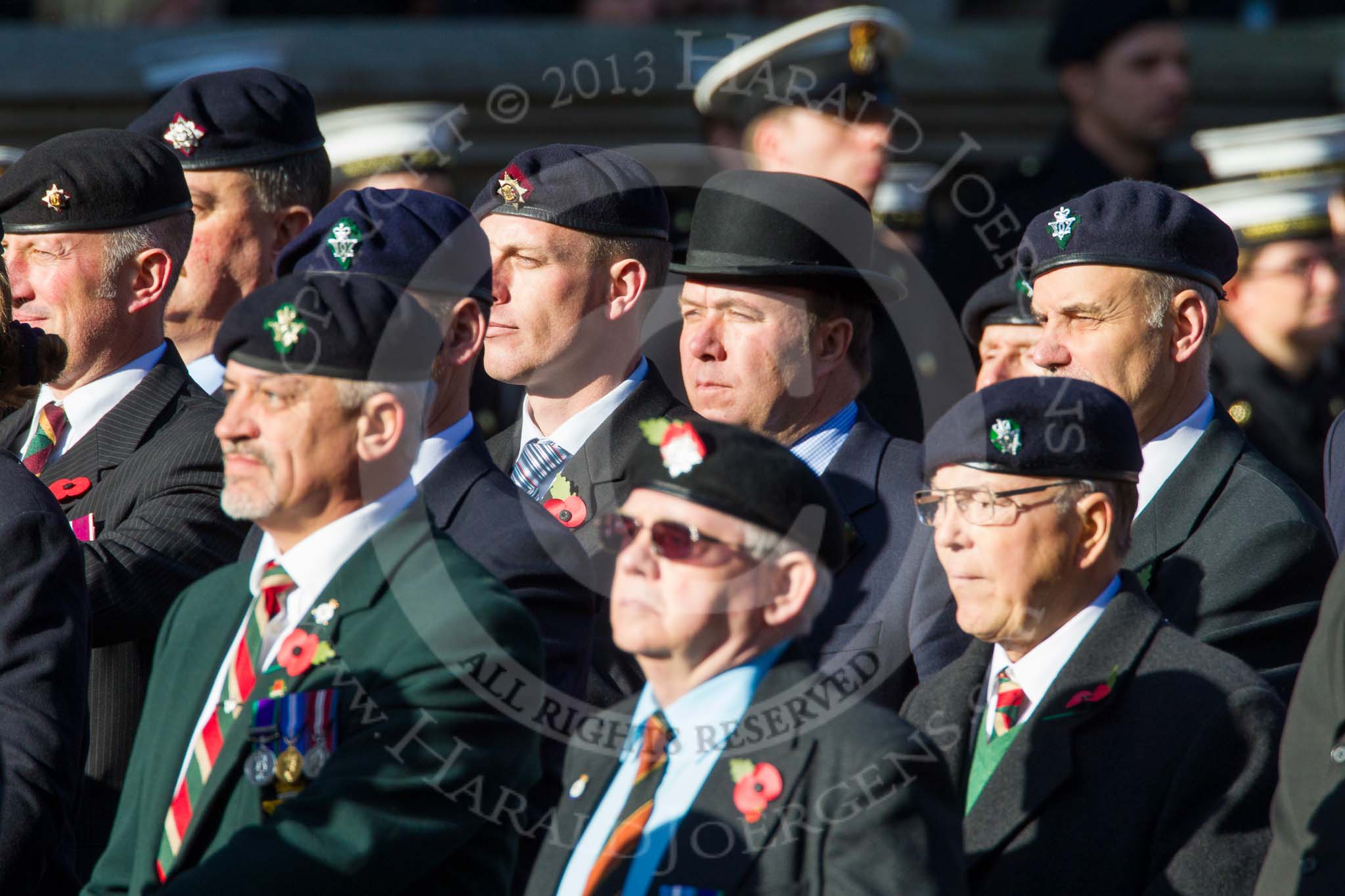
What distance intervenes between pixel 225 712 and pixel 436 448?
2.75 feet

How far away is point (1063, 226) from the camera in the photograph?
473cm

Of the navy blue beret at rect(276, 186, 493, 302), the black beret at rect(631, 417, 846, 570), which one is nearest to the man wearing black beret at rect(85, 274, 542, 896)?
the black beret at rect(631, 417, 846, 570)

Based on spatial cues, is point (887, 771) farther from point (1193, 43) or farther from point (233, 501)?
point (1193, 43)

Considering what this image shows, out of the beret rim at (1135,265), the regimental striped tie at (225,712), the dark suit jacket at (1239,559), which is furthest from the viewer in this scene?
the beret rim at (1135,265)

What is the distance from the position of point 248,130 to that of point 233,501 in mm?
2092

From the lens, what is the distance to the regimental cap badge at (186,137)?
533 centimetres

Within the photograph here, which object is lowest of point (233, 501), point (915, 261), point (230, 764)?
point (915, 261)

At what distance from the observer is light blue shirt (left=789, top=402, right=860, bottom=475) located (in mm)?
4746

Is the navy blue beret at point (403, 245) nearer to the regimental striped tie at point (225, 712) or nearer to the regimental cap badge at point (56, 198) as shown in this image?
the regimental cap badge at point (56, 198)

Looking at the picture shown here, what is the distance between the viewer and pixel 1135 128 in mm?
7020

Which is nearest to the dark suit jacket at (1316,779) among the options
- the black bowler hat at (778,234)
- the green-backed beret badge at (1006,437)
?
the green-backed beret badge at (1006,437)

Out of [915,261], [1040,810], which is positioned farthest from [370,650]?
[915,261]

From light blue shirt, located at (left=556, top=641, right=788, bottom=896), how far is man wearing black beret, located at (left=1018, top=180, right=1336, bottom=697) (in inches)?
50.4

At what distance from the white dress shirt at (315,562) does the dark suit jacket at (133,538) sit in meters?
0.72
